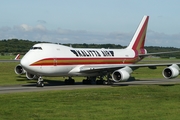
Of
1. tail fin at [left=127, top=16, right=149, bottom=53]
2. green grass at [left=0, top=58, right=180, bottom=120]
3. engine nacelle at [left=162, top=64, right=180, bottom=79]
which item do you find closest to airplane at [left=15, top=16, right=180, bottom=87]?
engine nacelle at [left=162, top=64, right=180, bottom=79]

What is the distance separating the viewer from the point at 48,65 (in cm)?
3462

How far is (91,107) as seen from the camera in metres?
20.8

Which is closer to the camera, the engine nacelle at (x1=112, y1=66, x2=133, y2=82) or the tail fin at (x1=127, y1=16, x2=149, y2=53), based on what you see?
the engine nacelle at (x1=112, y1=66, x2=133, y2=82)

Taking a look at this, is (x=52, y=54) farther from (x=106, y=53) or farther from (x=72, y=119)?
(x=72, y=119)

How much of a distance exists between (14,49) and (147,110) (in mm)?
168705

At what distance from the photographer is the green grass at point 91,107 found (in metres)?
17.9

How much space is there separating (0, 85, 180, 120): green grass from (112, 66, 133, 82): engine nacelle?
8894mm

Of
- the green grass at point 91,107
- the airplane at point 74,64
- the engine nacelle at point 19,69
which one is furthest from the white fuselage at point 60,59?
the green grass at point 91,107

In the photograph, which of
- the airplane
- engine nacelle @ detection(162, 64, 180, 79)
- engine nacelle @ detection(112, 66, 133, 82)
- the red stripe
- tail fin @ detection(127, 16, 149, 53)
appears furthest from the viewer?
tail fin @ detection(127, 16, 149, 53)

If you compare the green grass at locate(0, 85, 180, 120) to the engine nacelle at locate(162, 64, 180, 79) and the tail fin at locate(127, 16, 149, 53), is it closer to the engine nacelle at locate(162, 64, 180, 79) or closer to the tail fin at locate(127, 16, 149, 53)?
the engine nacelle at locate(162, 64, 180, 79)

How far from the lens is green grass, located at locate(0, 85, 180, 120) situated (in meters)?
17.9

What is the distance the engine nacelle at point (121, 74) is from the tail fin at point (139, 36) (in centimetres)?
1321

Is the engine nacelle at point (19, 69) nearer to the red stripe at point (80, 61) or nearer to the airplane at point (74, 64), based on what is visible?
the airplane at point (74, 64)

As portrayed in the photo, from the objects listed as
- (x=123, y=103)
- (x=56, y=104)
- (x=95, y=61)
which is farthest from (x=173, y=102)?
(x=95, y=61)
